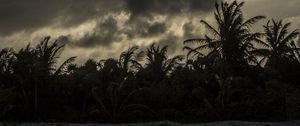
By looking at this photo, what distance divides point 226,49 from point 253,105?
26.5ft

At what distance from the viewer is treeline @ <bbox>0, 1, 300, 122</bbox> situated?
4034 cm

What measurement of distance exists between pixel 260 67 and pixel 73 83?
53.5 ft

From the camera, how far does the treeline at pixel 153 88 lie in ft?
132

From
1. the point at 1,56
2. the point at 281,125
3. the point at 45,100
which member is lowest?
the point at 281,125

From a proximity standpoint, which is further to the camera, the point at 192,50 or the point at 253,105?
the point at 192,50

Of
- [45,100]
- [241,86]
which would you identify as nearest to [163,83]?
[241,86]

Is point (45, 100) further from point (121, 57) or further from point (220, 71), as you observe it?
point (220, 71)

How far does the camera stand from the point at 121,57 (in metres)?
46.7

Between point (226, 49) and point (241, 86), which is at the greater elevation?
point (226, 49)

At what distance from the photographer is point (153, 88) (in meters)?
42.1

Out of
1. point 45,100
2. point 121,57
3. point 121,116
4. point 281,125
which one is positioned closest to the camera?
point 281,125

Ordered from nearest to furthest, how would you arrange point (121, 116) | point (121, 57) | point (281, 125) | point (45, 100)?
1. point (281, 125)
2. point (121, 116)
3. point (45, 100)
4. point (121, 57)

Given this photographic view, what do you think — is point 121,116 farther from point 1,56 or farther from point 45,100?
point 1,56

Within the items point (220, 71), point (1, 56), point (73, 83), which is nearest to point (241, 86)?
point (220, 71)
